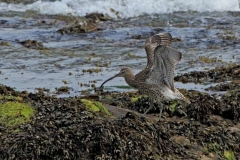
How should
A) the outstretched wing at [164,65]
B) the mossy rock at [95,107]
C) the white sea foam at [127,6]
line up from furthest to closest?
the white sea foam at [127,6] < the outstretched wing at [164,65] < the mossy rock at [95,107]

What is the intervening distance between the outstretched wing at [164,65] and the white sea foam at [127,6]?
635 inches

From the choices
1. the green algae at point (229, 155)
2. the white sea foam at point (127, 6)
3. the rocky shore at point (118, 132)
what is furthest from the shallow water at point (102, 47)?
the green algae at point (229, 155)

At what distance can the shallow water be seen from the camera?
11500mm

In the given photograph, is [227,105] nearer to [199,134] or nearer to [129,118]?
[199,134]

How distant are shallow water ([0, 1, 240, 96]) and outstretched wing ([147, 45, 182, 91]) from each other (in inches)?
106

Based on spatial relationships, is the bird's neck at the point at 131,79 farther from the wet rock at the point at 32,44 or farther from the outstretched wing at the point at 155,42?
the wet rock at the point at 32,44

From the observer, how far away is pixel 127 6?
24609 millimetres

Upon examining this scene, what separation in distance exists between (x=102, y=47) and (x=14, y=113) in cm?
991

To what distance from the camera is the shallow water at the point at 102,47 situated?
11500 mm

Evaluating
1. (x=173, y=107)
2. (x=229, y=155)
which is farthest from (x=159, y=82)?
(x=229, y=155)

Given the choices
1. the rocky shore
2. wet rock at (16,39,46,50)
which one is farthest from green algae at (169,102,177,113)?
wet rock at (16,39,46,50)

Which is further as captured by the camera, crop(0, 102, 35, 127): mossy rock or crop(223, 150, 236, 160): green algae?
crop(223, 150, 236, 160): green algae

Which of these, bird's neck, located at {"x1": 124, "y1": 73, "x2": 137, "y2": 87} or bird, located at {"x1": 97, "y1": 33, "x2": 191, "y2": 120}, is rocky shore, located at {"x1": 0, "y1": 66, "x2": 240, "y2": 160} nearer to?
bird, located at {"x1": 97, "y1": 33, "x2": 191, "y2": 120}

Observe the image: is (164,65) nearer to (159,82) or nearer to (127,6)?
(159,82)
